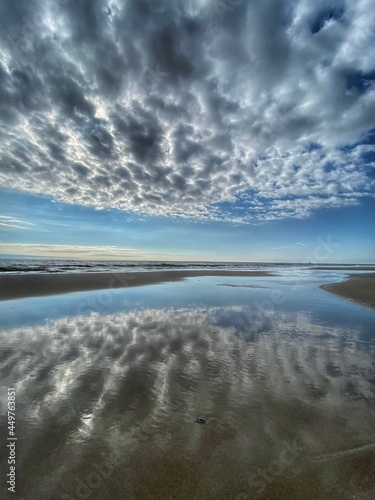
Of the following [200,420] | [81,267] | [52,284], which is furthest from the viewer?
[81,267]

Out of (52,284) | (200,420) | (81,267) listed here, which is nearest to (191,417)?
(200,420)

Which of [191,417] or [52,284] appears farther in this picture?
[52,284]

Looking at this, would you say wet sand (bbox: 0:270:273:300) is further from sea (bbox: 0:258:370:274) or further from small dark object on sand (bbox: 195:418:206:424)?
small dark object on sand (bbox: 195:418:206:424)

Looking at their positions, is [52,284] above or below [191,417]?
above

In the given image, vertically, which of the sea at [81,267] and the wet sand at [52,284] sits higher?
the sea at [81,267]

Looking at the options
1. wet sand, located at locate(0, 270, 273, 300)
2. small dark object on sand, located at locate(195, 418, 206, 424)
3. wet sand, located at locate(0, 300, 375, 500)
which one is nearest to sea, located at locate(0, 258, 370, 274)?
wet sand, located at locate(0, 270, 273, 300)

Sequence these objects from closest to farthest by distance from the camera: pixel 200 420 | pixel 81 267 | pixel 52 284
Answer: pixel 200 420, pixel 52 284, pixel 81 267

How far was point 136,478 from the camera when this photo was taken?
280 cm

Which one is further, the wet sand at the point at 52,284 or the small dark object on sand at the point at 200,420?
the wet sand at the point at 52,284

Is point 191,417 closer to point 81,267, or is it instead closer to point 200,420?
point 200,420

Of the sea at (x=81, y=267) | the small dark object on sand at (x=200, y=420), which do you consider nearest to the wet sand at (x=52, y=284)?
the sea at (x=81, y=267)

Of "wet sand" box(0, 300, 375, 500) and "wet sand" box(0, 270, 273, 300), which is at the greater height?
"wet sand" box(0, 270, 273, 300)

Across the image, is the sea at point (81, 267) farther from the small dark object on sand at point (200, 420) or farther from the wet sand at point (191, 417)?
the small dark object on sand at point (200, 420)

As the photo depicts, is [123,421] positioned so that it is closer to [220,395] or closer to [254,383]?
[220,395]
